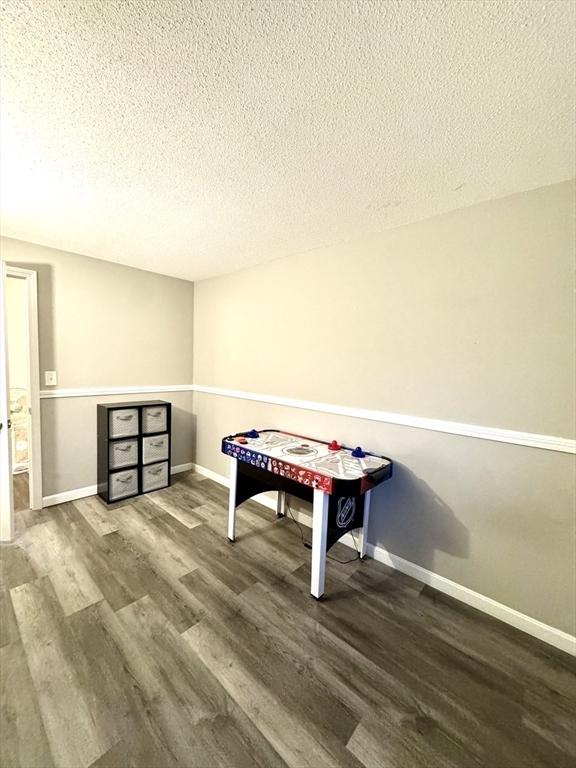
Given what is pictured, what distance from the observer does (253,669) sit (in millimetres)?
1333

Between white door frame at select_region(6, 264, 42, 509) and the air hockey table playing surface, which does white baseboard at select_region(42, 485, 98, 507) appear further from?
the air hockey table playing surface

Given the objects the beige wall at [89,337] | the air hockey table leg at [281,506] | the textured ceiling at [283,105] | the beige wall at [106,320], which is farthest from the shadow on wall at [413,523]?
the beige wall at [106,320]

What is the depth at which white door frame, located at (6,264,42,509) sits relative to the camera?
2455 mm

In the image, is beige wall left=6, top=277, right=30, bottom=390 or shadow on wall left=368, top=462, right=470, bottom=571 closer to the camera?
shadow on wall left=368, top=462, right=470, bottom=571

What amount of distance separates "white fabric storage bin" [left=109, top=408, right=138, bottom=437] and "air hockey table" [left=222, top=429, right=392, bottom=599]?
1.17 metres

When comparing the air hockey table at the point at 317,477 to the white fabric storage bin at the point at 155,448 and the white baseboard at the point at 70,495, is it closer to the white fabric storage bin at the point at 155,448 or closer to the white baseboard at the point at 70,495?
the white fabric storage bin at the point at 155,448

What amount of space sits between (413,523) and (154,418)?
8.14ft

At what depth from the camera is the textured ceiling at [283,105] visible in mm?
816

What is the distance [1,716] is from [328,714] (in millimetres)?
1243

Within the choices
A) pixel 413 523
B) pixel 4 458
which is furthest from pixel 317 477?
pixel 4 458

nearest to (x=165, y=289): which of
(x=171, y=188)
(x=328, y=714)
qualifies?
(x=171, y=188)

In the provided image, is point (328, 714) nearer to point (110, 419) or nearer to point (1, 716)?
point (1, 716)

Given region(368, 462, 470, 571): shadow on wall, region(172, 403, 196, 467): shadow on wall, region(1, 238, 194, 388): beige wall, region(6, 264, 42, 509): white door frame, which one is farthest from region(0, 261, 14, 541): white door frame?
region(368, 462, 470, 571): shadow on wall

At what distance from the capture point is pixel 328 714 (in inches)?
46.3
